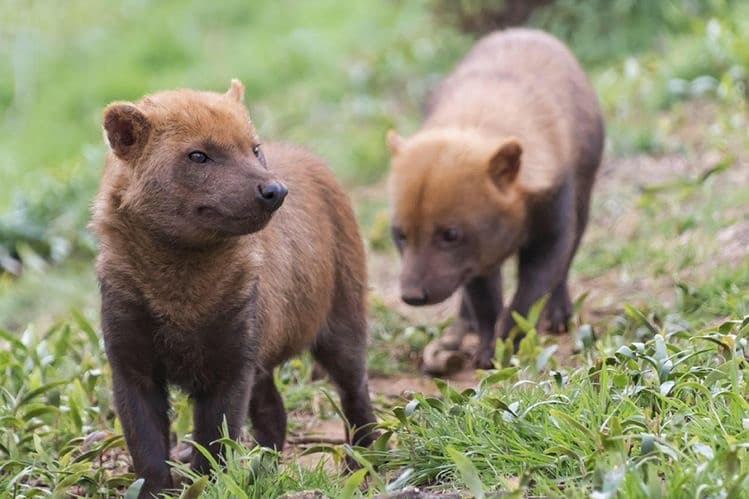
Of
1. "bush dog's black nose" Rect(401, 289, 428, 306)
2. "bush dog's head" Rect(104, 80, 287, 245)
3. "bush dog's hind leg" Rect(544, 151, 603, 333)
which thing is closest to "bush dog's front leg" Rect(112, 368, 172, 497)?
"bush dog's head" Rect(104, 80, 287, 245)

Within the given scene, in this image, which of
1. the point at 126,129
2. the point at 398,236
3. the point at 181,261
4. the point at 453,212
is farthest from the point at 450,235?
the point at 126,129

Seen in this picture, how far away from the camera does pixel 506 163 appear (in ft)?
23.0

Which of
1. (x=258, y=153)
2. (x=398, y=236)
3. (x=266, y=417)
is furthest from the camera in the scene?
(x=398, y=236)

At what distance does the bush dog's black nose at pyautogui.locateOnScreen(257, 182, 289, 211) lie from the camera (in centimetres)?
434

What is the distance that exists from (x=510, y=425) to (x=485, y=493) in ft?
1.56

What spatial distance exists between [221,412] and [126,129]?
1043 millimetres

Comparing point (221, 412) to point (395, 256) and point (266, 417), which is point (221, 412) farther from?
point (395, 256)

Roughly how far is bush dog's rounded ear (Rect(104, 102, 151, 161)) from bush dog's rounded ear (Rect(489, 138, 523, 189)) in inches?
112

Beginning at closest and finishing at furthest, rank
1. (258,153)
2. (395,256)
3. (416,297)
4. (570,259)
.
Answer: (258,153) → (416,297) → (570,259) → (395,256)

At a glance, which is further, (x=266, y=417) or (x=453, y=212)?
(x=453, y=212)

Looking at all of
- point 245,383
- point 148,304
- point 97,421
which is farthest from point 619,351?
point 97,421

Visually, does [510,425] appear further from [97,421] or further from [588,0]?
[588,0]

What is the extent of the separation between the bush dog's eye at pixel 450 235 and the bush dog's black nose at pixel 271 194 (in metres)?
2.67

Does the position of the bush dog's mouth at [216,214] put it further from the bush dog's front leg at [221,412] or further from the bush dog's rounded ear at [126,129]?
the bush dog's front leg at [221,412]
